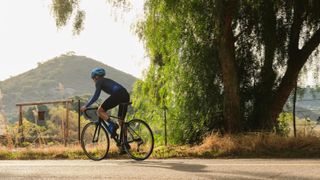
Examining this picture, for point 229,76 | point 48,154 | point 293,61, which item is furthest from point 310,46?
point 48,154

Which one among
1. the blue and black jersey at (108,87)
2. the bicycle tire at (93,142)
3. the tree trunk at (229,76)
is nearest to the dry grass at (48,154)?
the bicycle tire at (93,142)

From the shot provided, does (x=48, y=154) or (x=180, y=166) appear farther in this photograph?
(x=48, y=154)

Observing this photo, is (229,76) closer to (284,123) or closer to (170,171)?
(284,123)

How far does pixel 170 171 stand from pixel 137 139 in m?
2.49

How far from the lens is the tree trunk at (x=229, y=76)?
44.2 ft

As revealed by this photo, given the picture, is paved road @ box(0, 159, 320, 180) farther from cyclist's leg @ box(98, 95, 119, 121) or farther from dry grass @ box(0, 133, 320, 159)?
dry grass @ box(0, 133, 320, 159)

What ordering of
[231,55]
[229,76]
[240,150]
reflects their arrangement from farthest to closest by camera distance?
[231,55] < [229,76] < [240,150]

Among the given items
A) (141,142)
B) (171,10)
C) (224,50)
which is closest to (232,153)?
(141,142)

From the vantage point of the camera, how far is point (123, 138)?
10.7 metres

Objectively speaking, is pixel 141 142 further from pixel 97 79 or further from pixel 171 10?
pixel 171 10

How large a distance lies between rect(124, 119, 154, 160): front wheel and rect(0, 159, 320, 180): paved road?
1048mm

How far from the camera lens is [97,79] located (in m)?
10.7

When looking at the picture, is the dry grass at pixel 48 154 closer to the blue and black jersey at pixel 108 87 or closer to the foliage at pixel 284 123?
the blue and black jersey at pixel 108 87

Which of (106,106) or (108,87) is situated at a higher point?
(108,87)
